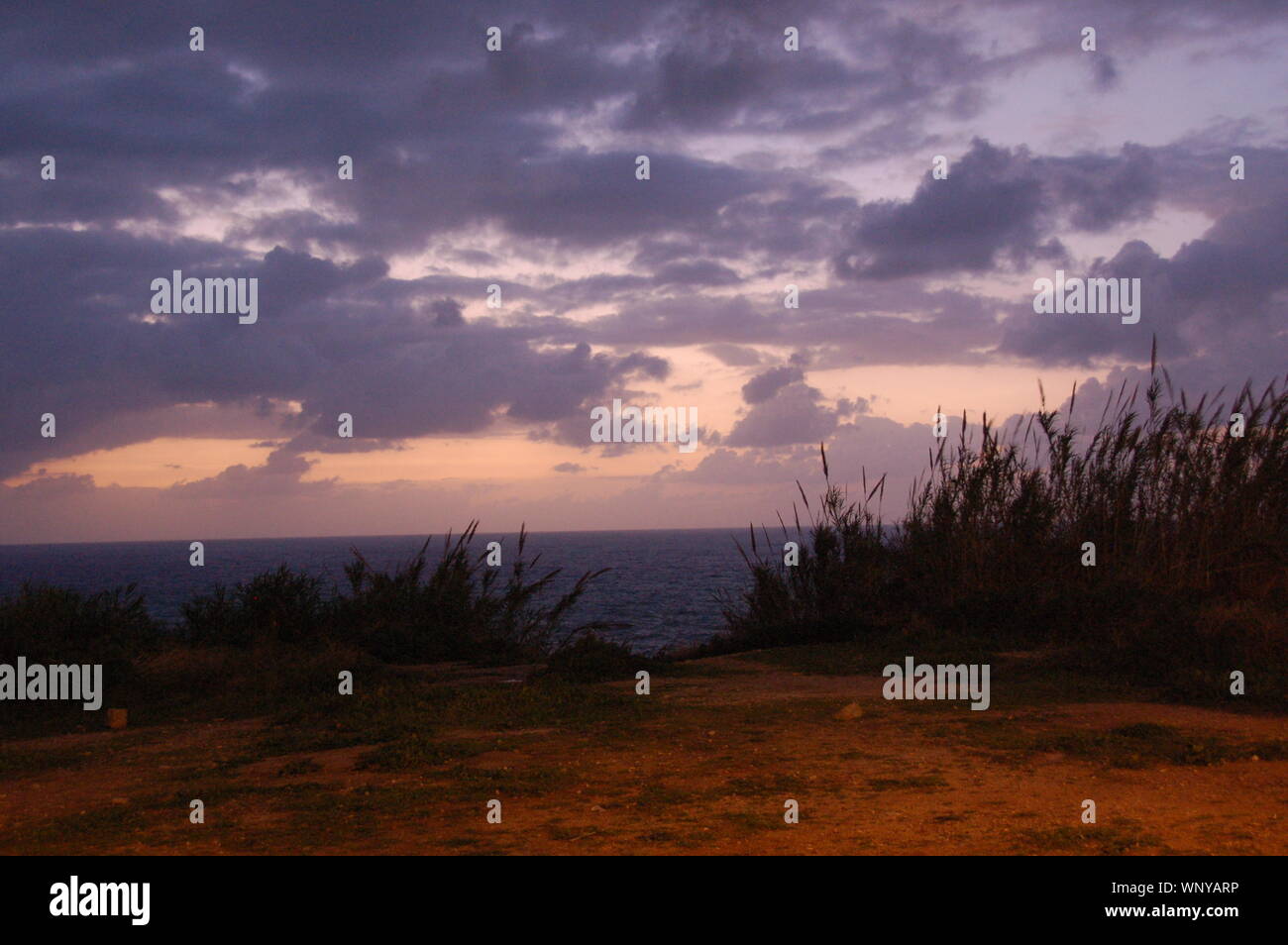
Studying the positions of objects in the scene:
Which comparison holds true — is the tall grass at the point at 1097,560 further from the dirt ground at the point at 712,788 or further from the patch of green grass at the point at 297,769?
the patch of green grass at the point at 297,769

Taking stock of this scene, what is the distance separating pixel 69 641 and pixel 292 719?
12.6 feet

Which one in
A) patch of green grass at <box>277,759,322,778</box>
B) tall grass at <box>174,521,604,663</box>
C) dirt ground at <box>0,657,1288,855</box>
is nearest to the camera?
dirt ground at <box>0,657,1288,855</box>

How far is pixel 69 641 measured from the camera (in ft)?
35.4

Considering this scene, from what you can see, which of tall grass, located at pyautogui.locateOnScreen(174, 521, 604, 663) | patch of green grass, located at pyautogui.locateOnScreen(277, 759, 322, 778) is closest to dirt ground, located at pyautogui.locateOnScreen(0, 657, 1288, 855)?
patch of green grass, located at pyautogui.locateOnScreen(277, 759, 322, 778)

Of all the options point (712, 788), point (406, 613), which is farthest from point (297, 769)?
point (406, 613)

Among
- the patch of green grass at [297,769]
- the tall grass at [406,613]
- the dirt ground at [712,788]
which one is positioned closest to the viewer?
the dirt ground at [712,788]

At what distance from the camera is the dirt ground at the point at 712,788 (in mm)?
4852

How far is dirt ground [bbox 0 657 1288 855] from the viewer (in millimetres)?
4852

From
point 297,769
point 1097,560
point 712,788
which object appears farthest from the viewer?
point 1097,560

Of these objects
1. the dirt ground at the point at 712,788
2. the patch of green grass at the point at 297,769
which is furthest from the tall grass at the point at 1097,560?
the patch of green grass at the point at 297,769

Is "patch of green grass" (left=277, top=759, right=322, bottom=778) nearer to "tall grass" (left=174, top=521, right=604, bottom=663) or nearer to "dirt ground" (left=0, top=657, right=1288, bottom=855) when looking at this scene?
"dirt ground" (left=0, top=657, right=1288, bottom=855)

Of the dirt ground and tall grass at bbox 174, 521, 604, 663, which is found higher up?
tall grass at bbox 174, 521, 604, 663

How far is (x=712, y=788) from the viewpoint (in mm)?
5840

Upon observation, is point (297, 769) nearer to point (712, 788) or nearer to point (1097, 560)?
point (712, 788)
